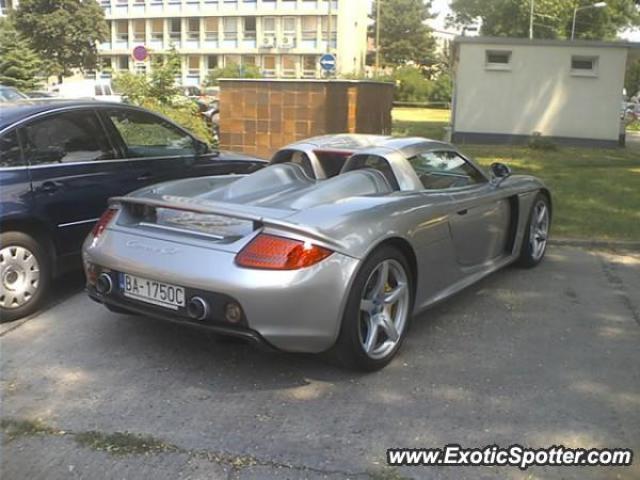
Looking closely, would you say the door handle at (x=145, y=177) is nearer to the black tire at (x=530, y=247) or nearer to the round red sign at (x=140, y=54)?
the black tire at (x=530, y=247)

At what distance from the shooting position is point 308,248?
11.6ft

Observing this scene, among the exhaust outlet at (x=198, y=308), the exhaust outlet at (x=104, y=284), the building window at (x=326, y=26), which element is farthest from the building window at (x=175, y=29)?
the exhaust outlet at (x=198, y=308)

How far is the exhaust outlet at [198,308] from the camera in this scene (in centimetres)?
353

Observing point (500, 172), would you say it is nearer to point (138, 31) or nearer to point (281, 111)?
point (281, 111)

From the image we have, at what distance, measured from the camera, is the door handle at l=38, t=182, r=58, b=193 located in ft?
15.9

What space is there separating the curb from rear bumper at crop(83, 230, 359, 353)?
4112 millimetres

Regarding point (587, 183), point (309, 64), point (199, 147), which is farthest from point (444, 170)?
point (309, 64)

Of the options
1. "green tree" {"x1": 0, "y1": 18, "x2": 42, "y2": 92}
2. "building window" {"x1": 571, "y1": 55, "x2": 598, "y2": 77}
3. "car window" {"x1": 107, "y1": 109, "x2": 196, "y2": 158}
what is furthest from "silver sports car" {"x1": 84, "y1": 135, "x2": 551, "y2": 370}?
"green tree" {"x1": 0, "y1": 18, "x2": 42, "y2": 92}

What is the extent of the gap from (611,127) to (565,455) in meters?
16.7

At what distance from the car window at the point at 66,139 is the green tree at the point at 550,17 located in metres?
42.2

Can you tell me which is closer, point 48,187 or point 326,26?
point 48,187

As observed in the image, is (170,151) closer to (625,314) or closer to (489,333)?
(489,333)

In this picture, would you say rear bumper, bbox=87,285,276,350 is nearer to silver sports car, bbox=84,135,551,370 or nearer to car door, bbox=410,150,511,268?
silver sports car, bbox=84,135,551,370

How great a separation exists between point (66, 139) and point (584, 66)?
53.3 feet
